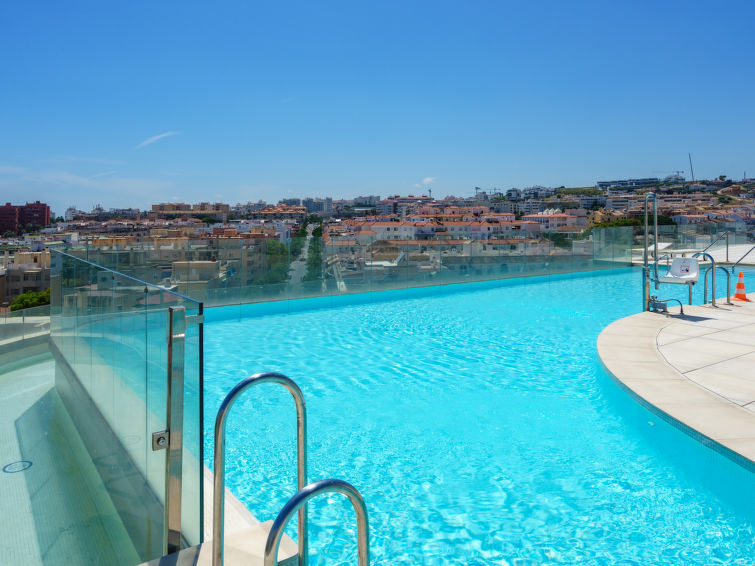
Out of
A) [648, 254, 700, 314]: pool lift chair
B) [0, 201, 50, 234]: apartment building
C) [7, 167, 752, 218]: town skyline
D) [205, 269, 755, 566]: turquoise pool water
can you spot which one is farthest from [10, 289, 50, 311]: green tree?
[7, 167, 752, 218]: town skyline

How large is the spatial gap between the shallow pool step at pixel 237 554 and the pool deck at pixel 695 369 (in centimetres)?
287

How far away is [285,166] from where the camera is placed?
56375mm

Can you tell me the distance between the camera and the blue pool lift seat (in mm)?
7566

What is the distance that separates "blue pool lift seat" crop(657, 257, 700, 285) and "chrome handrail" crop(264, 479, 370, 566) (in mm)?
7893

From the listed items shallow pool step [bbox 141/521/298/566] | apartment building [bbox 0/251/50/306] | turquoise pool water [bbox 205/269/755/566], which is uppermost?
apartment building [bbox 0/251/50/306]

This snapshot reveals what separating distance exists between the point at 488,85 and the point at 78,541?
2573 centimetres

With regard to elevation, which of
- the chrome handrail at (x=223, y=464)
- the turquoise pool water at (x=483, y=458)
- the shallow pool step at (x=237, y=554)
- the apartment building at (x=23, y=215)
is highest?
the apartment building at (x=23, y=215)

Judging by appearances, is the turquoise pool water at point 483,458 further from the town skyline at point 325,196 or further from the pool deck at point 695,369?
the town skyline at point 325,196

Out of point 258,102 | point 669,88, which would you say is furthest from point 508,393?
point 669,88

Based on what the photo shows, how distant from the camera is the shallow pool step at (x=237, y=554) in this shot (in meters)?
1.78

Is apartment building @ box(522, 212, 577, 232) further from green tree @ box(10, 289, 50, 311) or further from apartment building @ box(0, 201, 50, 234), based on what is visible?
green tree @ box(10, 289, 50, 311)

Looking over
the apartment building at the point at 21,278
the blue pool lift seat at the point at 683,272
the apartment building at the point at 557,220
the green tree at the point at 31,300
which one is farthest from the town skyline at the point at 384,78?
the apartment building at the point at 557,220

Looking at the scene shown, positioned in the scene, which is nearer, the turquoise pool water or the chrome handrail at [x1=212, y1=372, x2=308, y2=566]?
the chrome handrail at [x1=212, y1=372, x2=308, y2=566]

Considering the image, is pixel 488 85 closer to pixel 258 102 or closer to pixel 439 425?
pixel 258 102
